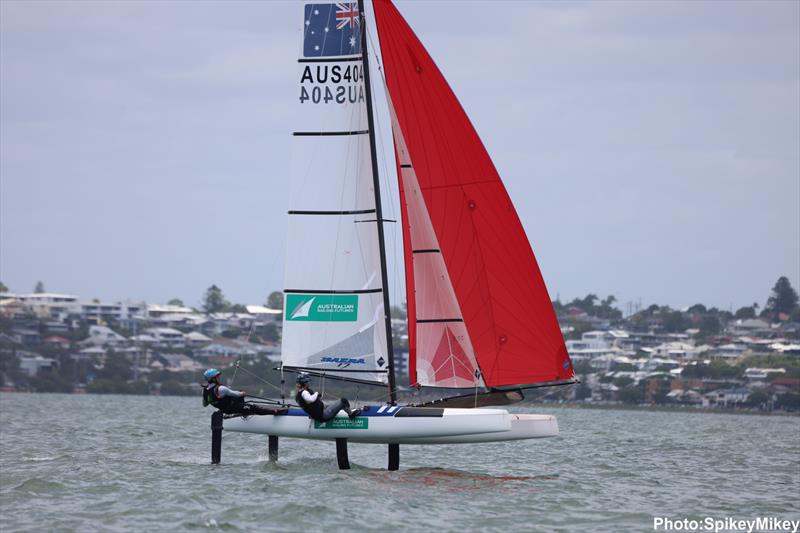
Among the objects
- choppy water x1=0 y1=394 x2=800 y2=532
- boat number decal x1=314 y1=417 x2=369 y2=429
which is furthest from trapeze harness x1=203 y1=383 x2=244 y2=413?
boat number decal x1=314 y1=417 x2=369 y2=429

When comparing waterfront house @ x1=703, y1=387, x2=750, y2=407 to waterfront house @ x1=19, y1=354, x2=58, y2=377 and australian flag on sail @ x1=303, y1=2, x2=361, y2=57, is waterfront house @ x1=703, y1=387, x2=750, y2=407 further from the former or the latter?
australian flag on sail @ x1=303, y1=2, x2=361, y2=57

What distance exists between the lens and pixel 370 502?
55.5ft

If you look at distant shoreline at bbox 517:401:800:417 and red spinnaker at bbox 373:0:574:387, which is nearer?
red spinnaker at bbox 373:0:574:387

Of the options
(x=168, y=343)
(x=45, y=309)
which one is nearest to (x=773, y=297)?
(x=168, y=343)

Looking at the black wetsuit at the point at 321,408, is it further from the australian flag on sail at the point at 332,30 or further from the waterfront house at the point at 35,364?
the waterfront house at the point at 35,364

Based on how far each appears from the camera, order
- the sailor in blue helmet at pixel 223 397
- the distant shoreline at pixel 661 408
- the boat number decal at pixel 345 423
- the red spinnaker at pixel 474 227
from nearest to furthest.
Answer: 1. the boat number decal at pixel 345 423
2. the sailor in blue helmet at pixel 223 397
3. the red spinnaker at pixel 474 227
4. the distant shoreline at pixel 661 408

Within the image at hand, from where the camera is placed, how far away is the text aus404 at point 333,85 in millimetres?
20562

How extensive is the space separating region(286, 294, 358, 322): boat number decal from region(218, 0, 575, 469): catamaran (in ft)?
0.05

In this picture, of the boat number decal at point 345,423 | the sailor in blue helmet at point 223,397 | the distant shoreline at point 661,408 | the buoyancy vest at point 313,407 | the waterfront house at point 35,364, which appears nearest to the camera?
the boat number decal at point 345,423

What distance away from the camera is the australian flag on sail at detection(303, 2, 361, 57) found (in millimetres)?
20609

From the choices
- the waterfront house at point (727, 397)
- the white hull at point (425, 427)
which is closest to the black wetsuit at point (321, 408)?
the white hull at point (425, 427)

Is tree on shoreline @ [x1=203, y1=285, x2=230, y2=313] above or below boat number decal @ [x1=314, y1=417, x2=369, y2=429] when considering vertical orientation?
above

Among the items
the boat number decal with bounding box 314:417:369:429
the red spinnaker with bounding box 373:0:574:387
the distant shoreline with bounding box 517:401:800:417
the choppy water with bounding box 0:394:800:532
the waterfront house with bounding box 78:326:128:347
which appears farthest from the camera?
the waterfront house with bounding box 78:326:128:347

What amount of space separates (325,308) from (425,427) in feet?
8.53
